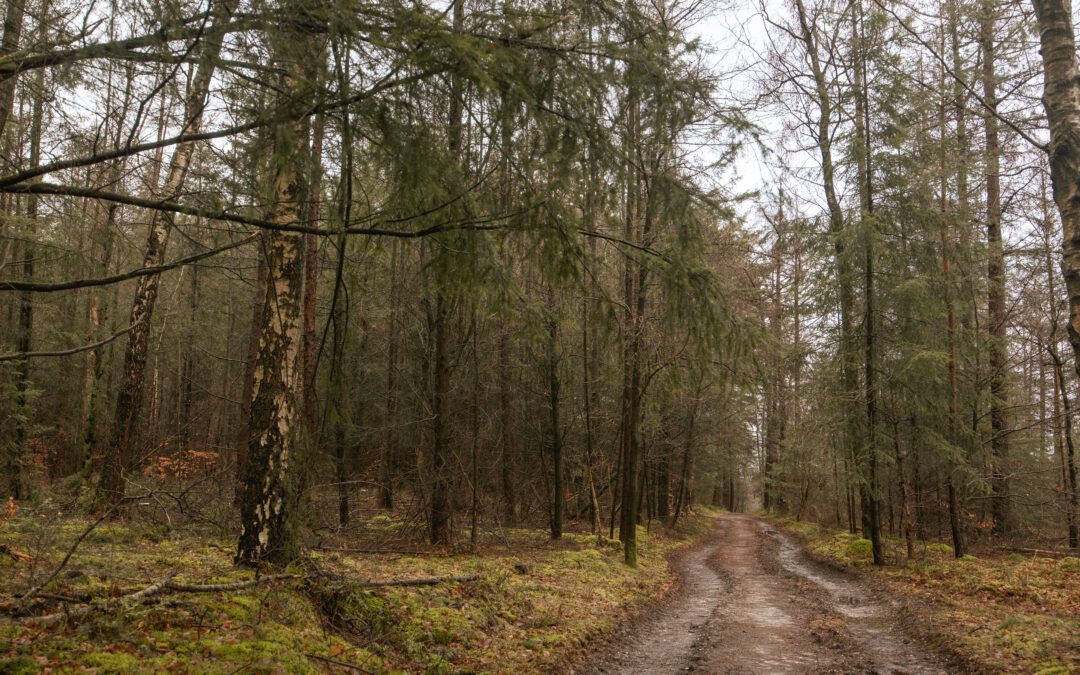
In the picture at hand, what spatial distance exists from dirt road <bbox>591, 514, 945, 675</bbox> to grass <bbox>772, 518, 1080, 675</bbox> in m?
0.49

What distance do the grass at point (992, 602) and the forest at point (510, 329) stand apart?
8cm

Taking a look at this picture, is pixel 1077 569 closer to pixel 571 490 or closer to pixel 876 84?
pixel 876 84

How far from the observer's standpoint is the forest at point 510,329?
13.1 feet

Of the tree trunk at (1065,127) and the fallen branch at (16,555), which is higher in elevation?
the tree trunk at (1065,127)

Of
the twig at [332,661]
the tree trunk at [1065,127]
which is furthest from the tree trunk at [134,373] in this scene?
the tree trunk at [1065,127]

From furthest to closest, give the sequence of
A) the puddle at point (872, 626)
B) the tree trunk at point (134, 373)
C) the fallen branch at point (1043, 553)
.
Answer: the fallen branch at point (1043, 553), the tree trunk at point (134, 373), the puddle at point (872, 626)

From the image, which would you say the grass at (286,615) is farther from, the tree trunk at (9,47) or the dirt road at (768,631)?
the tree trunk at (9,47)

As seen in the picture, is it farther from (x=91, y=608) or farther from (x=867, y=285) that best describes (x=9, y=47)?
(x=867, y=285)

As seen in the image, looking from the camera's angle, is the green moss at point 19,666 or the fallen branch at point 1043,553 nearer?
the green moss at point 19,666

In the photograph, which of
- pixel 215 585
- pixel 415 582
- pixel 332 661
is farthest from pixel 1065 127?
pixel 215 585

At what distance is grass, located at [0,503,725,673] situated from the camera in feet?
12.9

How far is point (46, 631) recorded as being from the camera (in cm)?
387

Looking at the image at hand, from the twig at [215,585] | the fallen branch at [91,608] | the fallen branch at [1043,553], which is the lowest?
the fallen branch at [1043,553]

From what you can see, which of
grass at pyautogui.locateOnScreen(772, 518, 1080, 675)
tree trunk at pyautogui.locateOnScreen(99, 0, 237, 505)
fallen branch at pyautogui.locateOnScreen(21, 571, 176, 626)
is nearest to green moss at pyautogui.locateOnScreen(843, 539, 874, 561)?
grass at pyautogui.locateOnScreen(772, 518, 1080, 675)
